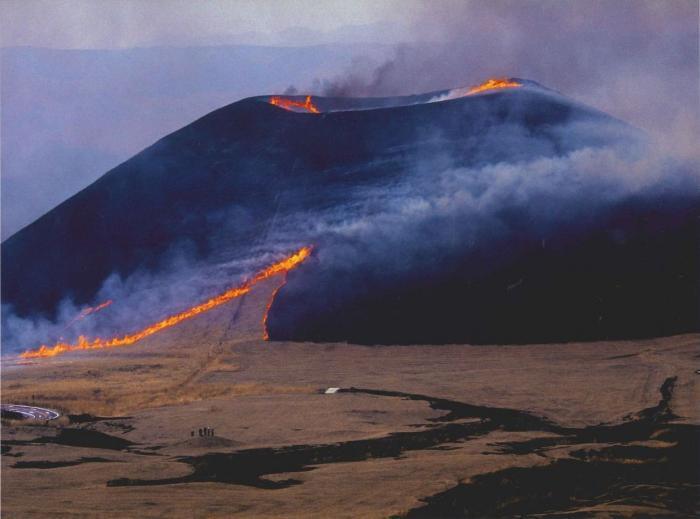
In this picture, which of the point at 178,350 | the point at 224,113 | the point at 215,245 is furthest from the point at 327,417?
the point at 224,113

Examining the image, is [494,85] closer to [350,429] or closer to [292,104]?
[292,104]

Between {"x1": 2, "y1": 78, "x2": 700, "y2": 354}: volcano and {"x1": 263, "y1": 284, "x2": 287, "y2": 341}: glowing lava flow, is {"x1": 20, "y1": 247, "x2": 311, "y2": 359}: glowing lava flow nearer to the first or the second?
{"x1": 2, "y1": 78, "x2": 700, "y2": 354}: volcano

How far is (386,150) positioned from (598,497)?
38759mm

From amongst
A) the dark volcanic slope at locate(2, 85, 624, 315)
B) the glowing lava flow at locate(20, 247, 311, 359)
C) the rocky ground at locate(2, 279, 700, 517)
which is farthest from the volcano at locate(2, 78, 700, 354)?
the rocky ground at locate(2, 279, 700, 517)

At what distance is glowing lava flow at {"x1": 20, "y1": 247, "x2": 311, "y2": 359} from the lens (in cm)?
5262

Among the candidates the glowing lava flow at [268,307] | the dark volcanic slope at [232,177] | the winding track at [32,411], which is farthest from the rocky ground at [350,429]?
the dark volcanic slope at [232,177]

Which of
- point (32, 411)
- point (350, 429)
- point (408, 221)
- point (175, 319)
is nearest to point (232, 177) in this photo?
point (175, 319)

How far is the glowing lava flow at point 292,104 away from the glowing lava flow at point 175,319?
1379 cm

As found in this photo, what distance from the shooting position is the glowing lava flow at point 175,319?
52.6 meters

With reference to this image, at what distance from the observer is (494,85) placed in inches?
2448

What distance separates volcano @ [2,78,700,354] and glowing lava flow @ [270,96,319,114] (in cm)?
15

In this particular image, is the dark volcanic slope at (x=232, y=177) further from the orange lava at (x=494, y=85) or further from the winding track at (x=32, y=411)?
the winding track at (x=32, y=411)

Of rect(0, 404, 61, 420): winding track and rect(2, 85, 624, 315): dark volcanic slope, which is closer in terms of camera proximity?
rect(0, 404, 61, 420): winding track

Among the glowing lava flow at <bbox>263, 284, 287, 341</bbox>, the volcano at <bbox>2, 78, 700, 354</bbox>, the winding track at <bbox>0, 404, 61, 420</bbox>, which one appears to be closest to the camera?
the winding track at <bbox>0, 404, 61, 420</bbox>
